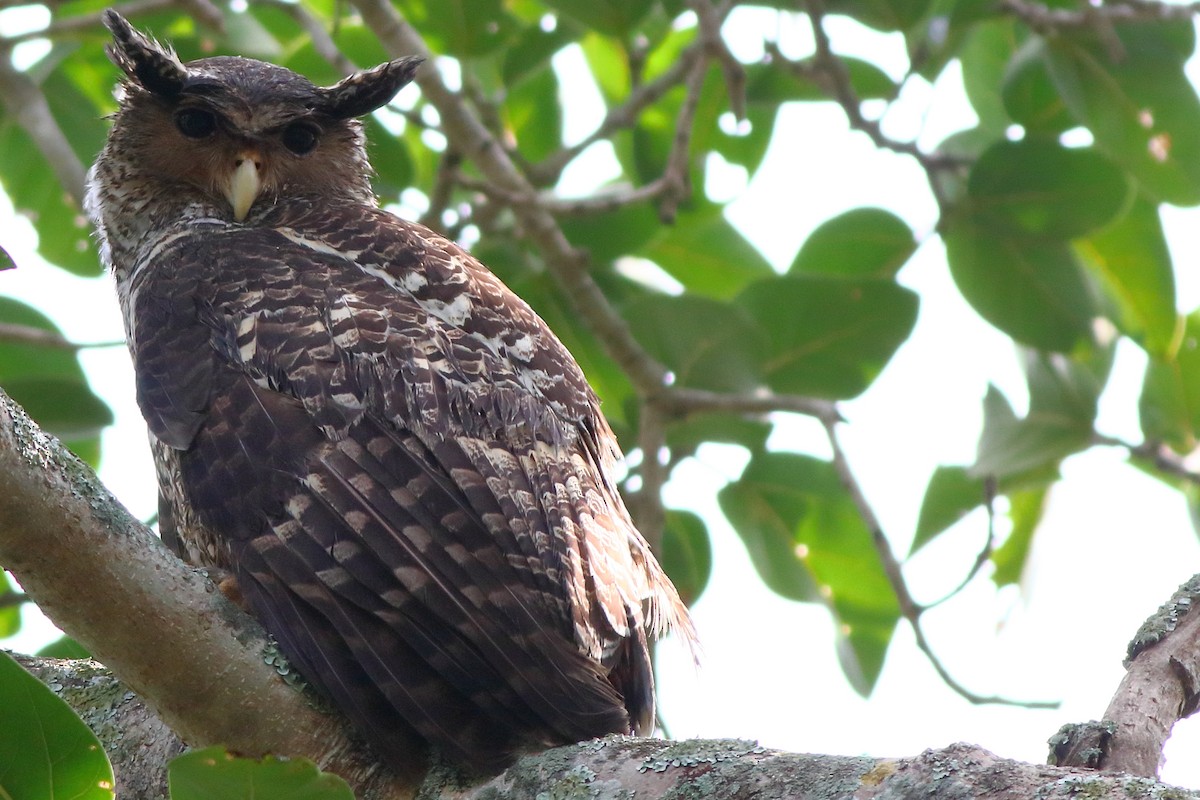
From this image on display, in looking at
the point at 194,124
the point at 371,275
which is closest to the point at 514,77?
the point at 194,124

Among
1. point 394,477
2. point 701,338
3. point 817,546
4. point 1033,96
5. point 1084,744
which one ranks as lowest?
point 1084,744

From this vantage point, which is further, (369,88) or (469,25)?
(469,25)

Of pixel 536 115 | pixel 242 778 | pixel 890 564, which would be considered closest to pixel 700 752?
pixel 242 778

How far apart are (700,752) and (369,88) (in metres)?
2.62

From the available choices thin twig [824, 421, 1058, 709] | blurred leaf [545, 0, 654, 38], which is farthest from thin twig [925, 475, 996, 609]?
blurred leaf [545, 0, 654, 38]

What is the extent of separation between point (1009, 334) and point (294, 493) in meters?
2.90

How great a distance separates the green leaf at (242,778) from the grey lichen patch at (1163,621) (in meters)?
1.41

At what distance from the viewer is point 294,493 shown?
8.96 feet

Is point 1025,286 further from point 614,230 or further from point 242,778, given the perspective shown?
point 242,778

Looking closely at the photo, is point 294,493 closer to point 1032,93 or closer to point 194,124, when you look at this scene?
point 194,124

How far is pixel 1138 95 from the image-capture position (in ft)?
15.4

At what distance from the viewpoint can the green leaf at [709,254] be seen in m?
5.39

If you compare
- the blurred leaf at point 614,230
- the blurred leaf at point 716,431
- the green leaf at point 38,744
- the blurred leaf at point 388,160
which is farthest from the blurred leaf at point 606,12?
the green leaf at point 38,744

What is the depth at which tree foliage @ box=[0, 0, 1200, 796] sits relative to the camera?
14.6ft
